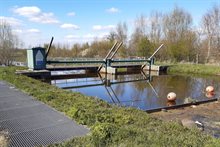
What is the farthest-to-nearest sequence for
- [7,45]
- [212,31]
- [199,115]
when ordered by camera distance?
[212,31], [7,45], [199,115]

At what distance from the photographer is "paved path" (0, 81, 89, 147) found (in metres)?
3.63

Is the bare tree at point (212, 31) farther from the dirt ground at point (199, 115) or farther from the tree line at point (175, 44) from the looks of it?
the dirt ground at point (199, 115)

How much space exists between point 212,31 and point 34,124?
3059 cm

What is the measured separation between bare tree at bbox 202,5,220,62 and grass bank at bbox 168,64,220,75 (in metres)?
6.40

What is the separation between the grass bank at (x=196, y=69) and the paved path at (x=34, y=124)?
2023 centimetres

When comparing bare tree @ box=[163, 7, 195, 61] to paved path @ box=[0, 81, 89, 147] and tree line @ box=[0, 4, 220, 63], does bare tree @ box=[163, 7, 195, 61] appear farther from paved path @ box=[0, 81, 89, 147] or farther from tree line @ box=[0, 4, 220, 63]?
paved path @ box=[0, 81, 89, 147]

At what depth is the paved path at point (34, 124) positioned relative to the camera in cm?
363

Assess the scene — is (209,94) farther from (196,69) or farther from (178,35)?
(178,35)

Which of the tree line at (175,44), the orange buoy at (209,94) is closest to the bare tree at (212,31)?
the tree line at (175,44)

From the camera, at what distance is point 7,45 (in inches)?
905

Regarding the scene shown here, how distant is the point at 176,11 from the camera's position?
3312 centimetres

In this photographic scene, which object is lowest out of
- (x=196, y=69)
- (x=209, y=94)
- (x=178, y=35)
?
(x=209, y=94)

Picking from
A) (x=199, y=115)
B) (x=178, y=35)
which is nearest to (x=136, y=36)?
(x=178, y=35)

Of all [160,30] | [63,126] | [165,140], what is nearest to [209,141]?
[165,140]
